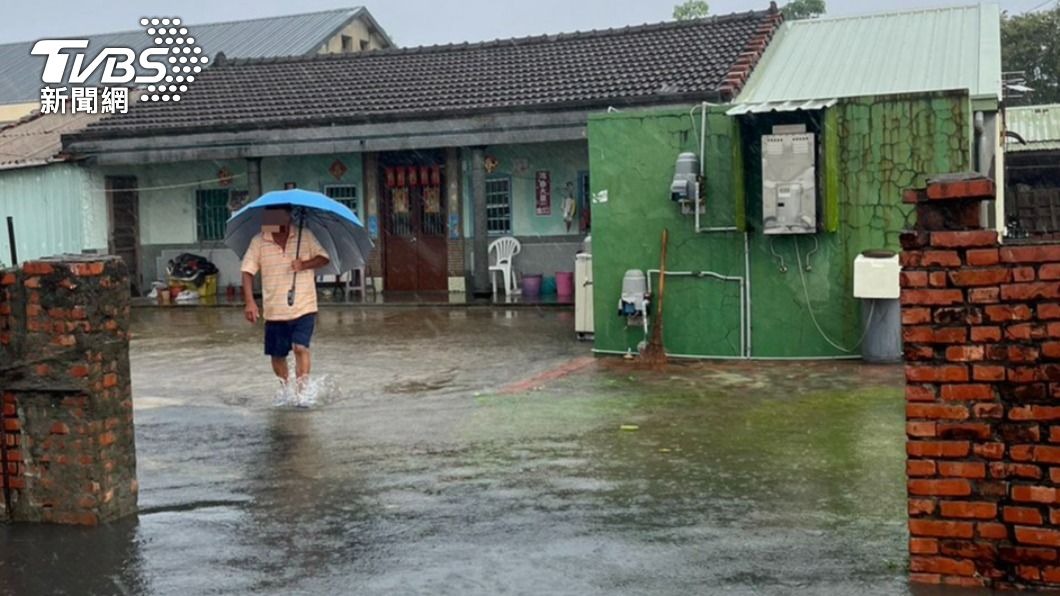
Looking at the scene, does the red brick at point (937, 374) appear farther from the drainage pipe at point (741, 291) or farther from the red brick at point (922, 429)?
the drainage pipe at point (741, 291)

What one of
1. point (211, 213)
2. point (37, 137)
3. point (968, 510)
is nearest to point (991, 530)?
point (968, 510)

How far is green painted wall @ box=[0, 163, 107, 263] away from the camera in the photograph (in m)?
25.4

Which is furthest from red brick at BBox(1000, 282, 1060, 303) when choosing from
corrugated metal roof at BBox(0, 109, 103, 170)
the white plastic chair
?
corrugated metal roof at BBox(0, 109, 103, 170)

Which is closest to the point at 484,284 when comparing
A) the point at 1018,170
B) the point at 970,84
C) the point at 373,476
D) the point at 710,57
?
the point at 710,57

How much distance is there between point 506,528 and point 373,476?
1.54m

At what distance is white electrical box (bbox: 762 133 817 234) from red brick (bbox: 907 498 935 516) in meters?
6.86

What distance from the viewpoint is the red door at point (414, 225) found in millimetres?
24734

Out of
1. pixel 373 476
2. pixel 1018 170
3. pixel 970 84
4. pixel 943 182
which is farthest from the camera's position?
pixel 1018 170

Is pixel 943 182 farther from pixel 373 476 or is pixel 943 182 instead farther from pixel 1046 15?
pixel 1046 15

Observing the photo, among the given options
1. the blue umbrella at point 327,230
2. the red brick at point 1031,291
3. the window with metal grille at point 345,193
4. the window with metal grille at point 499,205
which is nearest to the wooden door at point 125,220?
the window with metal grille at point 345,193

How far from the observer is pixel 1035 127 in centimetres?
2725

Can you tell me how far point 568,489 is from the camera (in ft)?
23.0

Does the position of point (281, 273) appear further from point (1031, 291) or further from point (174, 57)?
point (174, 57)

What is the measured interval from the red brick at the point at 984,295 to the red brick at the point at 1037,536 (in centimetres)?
93
